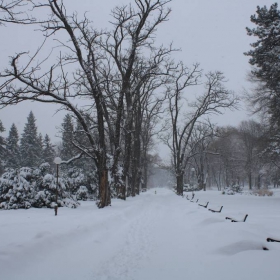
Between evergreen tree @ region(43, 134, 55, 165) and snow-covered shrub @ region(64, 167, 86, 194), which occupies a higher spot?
evergreen tree @ region(43, 134, 55, 165)

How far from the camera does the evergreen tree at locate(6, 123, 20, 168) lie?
43469mm

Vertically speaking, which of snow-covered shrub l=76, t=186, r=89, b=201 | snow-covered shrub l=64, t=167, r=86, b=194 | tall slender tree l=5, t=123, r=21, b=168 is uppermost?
tall slender tree l=5, t=123, r=21, b=168

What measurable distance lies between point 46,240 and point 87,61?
10434 millimetres

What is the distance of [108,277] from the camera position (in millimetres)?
4109

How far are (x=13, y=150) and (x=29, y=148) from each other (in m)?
3.23

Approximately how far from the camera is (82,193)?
880 inches

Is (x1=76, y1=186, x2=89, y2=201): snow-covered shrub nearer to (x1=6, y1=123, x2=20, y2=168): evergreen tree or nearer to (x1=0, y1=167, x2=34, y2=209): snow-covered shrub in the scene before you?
(x1=0, y1=167, x2=34, y2=209): snow-covered shrub

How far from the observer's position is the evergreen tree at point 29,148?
4509 centimetres

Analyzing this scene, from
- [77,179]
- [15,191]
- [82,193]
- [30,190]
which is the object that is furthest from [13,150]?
[15,191]

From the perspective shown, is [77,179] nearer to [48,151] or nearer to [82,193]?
[82,193]

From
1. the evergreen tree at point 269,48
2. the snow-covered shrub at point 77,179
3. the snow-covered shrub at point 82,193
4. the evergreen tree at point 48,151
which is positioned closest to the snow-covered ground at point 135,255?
the evergreen tree at point 269,48

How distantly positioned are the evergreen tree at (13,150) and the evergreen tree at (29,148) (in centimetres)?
111

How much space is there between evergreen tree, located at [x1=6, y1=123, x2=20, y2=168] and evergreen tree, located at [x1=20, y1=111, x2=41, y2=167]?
1.11 meters

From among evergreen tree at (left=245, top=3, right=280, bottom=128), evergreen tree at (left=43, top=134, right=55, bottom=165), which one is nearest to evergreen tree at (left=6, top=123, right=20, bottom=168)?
evergreen tree at (left=43, top=134, right=55, bottom=165)
